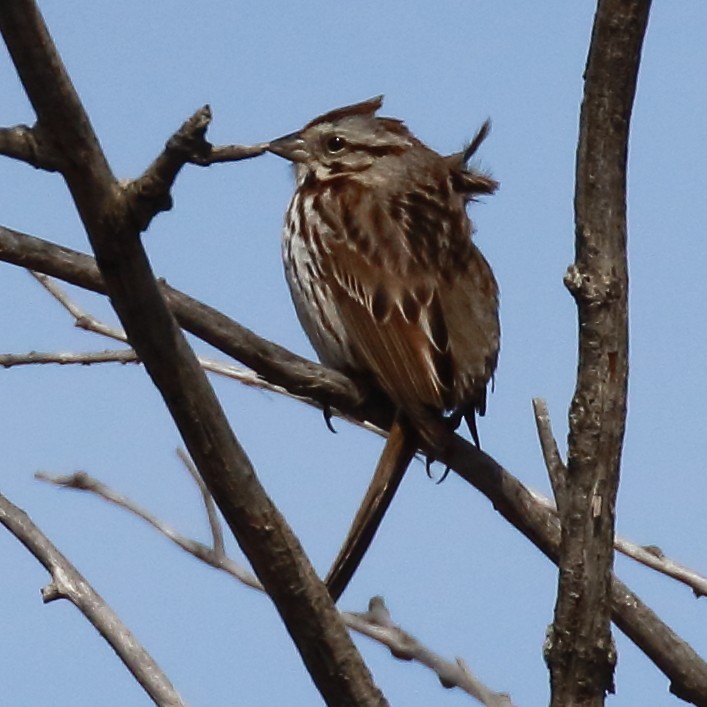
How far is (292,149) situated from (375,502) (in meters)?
2.26

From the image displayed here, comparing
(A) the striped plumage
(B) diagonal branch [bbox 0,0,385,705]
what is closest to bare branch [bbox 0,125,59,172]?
(B) diagonal branch [bbox 0,0,385,705]

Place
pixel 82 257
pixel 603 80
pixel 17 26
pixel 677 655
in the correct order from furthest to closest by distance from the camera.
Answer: pixel 677 655
pixel 82 257
pixel 603 80
pixel 17 26

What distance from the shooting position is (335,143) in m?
6.77

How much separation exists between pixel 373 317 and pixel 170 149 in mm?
3013

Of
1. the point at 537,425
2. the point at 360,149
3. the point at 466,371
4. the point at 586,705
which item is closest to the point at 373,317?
the point at 466,371

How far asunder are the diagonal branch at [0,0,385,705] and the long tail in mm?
1061

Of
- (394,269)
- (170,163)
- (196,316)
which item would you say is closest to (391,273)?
(394,269)

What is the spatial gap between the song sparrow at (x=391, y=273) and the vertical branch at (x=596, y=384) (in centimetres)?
150

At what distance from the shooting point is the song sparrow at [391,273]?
17.9 feet

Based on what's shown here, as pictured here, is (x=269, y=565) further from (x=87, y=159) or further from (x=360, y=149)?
(x=360, y=149)

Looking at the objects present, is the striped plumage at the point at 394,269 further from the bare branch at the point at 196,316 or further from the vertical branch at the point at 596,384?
the vertical branch at the point at 596,384

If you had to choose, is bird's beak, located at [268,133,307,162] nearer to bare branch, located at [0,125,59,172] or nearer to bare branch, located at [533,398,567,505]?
bare branch, located at [533,398,567,505]

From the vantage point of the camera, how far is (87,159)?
278 centimetres

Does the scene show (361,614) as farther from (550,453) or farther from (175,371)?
(175,371)
